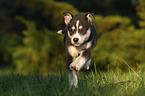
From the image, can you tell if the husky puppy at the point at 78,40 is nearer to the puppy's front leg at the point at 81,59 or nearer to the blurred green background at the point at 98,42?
the puppy's front leg at the point at 81,59

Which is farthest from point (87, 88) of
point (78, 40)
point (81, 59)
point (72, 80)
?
point (78, 40)

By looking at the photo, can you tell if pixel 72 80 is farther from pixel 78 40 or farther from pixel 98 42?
pixel 98 42

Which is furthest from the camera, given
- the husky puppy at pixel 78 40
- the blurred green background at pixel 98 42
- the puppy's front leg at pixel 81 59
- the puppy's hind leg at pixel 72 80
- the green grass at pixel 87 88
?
the blurred green background at pixel 98 42

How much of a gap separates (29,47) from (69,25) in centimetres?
841

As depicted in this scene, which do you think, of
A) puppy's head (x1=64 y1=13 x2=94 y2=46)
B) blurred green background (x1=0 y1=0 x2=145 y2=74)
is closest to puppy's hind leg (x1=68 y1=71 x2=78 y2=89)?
puppy's head (x1=64 y1=13 x2=94 y2=46)

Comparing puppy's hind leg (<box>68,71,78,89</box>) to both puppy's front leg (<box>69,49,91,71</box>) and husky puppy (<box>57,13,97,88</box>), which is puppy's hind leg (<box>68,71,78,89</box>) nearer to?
husky puppy (<box>57,13,97,88</box>)

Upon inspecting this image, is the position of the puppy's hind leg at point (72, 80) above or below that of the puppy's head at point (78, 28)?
below

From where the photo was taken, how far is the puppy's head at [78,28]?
3.09 meters

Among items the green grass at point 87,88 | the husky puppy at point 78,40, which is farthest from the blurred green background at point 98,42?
the husky puppy at point 78,40

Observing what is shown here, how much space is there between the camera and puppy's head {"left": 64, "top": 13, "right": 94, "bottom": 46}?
3088 mm

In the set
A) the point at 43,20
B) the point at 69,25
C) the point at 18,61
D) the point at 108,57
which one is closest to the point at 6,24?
the point at 43,20

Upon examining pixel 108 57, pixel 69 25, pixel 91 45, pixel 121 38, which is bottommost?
pixel 108 57

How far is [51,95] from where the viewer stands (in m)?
2.86

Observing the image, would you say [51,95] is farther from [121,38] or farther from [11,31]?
[11,31]
